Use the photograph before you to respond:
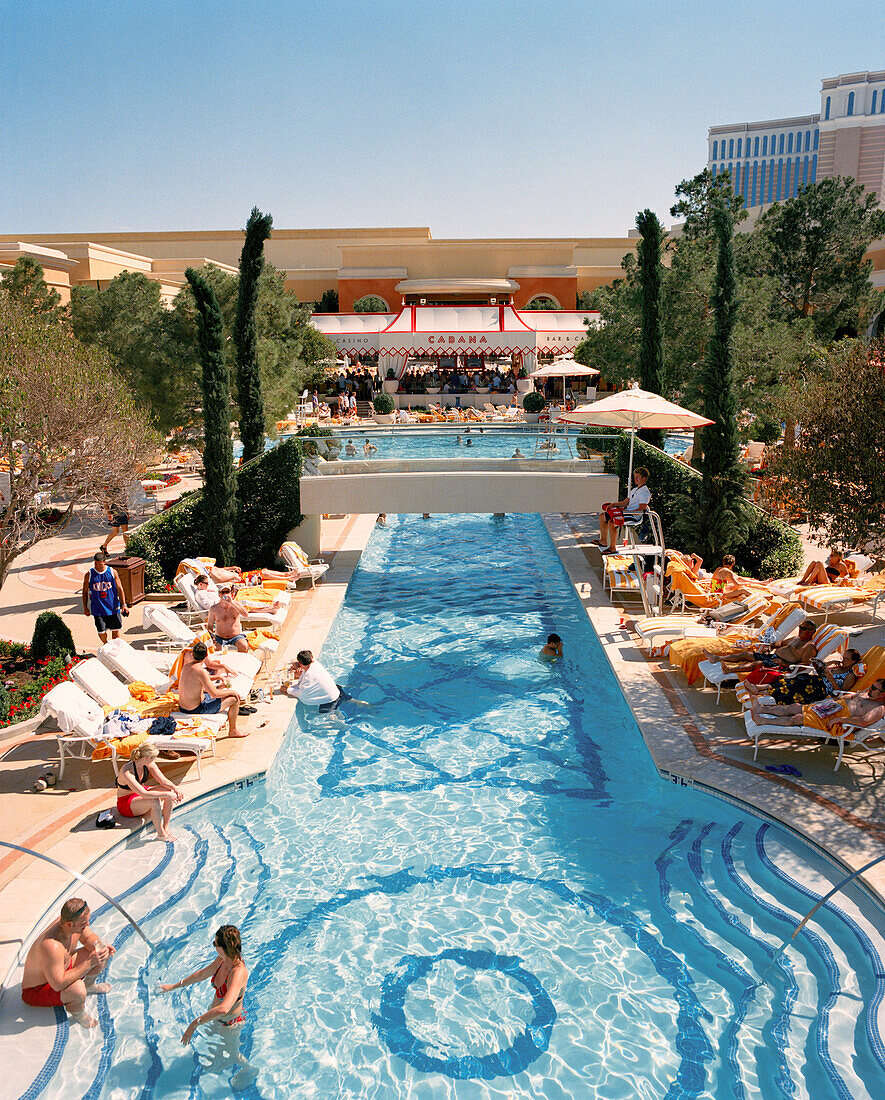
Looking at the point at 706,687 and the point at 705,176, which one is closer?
the point at 706,687

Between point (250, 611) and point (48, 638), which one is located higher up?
point (48, 638)

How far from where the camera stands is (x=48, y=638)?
10.7 metres

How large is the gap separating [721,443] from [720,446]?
5 centimetres

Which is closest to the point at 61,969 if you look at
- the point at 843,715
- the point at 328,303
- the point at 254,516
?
the point at 843,715

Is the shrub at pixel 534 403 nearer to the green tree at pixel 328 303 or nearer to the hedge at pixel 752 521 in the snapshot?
the hedge at pixel 752 521

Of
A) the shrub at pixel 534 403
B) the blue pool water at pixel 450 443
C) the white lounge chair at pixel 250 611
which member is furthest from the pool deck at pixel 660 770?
the shrub at pixel 534 403

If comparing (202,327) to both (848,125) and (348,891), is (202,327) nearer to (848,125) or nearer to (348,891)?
(348,891)

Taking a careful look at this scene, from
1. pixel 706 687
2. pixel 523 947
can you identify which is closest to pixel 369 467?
pixel 706 687

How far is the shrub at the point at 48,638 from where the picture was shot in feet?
34.9

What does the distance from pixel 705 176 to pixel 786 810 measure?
1935 cm

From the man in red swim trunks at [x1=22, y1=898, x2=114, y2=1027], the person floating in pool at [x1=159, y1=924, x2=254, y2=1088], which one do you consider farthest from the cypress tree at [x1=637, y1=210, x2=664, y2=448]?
the man in red swim trunks at [x1=22, y1=898, x2=114, y2=1027]

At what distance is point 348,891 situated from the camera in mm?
7195

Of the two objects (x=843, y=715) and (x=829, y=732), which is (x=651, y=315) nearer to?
(x=843, y=715)

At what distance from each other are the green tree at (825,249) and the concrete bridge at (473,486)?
2192cm
